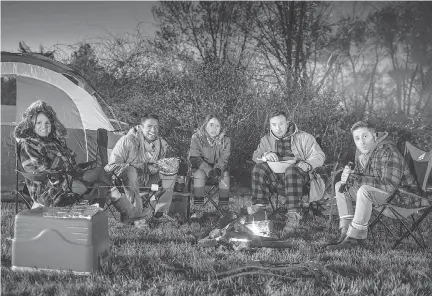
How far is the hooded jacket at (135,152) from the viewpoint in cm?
387

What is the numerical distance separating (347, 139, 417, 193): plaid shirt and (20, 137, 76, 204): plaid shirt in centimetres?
226

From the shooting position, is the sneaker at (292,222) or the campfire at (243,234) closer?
the campfire at (243,234)

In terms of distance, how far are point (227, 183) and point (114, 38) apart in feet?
12.5

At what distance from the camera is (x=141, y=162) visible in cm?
398

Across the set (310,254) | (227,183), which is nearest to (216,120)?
(227,183)

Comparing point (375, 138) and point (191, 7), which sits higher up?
point (191, 7)

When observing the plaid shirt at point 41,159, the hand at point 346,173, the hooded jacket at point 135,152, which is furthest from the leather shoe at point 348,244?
the plaid shirt at point 41,159

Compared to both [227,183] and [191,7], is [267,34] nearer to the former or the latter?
[191,7]

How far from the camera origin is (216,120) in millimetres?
4277

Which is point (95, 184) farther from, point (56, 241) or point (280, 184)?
point (280, 184)

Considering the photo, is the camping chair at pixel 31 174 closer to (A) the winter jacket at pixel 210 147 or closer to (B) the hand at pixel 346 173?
(A) the winter jacket at pixel 210 147

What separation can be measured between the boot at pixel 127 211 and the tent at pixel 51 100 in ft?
3.79

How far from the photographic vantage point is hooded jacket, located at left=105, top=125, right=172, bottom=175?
152 inches

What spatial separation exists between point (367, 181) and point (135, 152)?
2115mm
